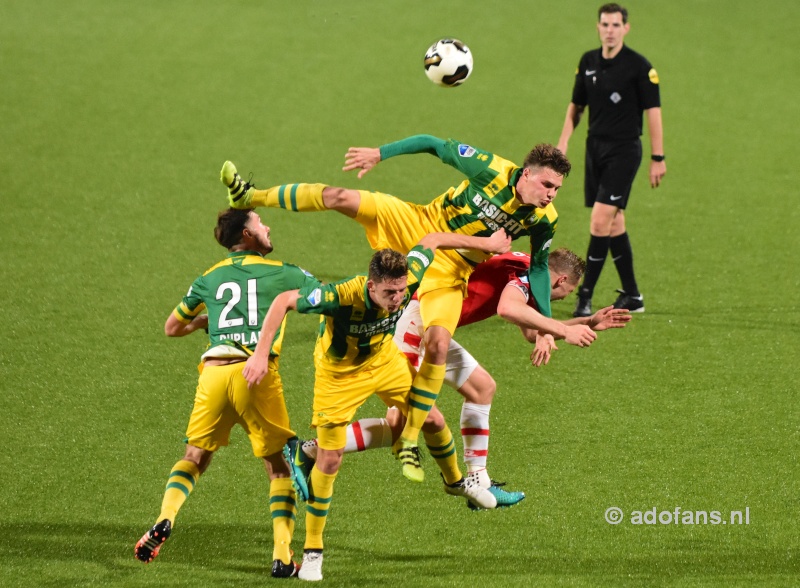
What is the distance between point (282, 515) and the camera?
5.83 m

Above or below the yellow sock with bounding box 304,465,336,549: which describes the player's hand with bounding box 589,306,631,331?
above

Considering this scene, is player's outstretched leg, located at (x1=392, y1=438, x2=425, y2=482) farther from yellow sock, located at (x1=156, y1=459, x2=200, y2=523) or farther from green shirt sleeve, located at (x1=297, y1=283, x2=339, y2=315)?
yellow sock, located at (x1=156, y1=459, x2=200, y2=523)

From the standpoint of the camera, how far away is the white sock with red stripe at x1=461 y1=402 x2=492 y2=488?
649 centimetres

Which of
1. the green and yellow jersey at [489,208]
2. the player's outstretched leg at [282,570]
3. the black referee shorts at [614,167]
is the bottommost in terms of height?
the player's outstretched leg at [282,570]

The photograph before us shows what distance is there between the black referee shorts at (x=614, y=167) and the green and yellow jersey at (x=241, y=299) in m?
4.18

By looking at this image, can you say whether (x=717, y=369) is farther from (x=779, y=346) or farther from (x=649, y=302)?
(x=649, y=302)

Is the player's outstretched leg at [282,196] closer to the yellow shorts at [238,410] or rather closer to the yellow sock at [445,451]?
the yellow shorts at [238,410]

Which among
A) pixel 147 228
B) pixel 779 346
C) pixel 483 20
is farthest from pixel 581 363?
pixel 483 20

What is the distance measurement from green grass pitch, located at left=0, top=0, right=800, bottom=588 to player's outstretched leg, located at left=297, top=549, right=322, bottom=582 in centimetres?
17

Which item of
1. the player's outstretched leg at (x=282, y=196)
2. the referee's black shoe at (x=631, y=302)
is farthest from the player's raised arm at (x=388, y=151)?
the referee's black shoe at (x=631, y=302)

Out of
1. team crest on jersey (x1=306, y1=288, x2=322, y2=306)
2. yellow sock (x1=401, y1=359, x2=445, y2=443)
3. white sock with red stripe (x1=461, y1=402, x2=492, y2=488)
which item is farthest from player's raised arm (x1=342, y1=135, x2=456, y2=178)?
white sock with red stripe (x1=461, y1=402, x2=492, y2=488)

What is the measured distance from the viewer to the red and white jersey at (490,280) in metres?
6.74

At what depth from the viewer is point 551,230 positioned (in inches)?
250

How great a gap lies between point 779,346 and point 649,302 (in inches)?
50.6
